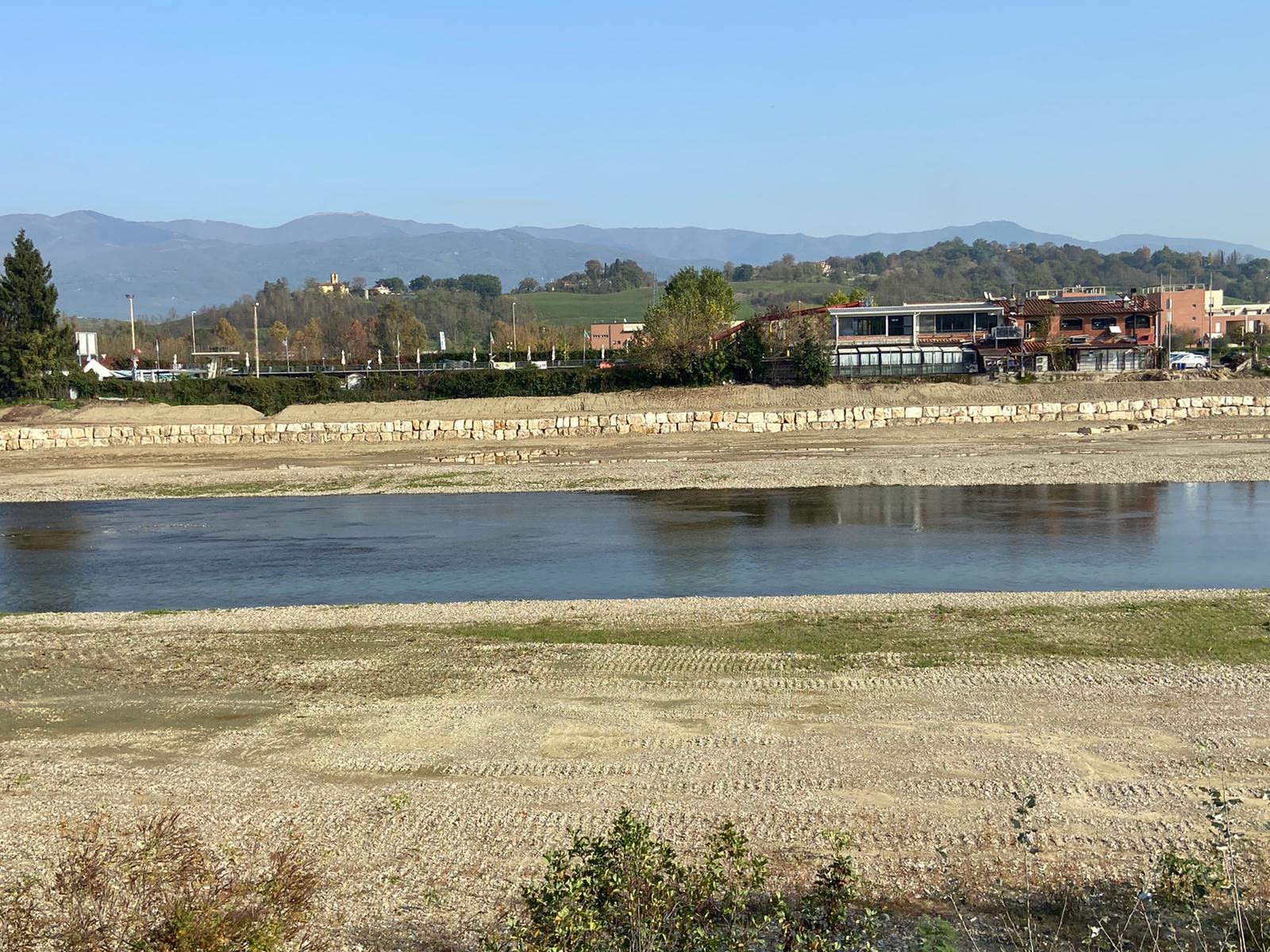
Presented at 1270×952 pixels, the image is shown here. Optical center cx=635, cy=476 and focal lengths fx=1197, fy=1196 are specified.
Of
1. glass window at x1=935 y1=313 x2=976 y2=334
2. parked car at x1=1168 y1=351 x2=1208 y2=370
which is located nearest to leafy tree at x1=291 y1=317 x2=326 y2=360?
glass window at x1=935 y1=313 x2=976 y2=334

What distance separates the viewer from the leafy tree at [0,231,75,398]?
58.8 metres

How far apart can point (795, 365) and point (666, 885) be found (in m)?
52.5

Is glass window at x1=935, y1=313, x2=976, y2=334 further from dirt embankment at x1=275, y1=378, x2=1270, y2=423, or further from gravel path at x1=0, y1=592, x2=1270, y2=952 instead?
gravel path at x1=0, y1=592, x2=1270, y2=952

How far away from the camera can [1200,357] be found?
2729 inches

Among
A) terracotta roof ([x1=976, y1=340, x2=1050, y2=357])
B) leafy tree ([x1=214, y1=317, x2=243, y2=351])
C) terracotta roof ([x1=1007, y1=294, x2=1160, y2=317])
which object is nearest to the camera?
terracotta roof ([x1=976, y1=340, x2=1050, y2=357])

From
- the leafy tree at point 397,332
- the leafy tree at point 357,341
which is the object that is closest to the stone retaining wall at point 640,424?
the leafy tree at point 357,341

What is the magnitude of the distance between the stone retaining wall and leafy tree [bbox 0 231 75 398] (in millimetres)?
8118

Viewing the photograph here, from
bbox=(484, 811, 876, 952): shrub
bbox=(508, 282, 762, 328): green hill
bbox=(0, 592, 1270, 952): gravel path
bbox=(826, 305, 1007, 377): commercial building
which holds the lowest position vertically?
bbox=(0, 592, 1270, 952): gravel path

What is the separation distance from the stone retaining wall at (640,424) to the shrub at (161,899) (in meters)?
40.5

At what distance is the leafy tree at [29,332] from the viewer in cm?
5875

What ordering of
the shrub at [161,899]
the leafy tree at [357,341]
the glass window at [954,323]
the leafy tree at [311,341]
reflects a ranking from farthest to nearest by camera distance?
1. the leafy tree at [311,341]
2. the leafy tree at [357,341]
3. the glass window at [954,323]
4. the shrub at [161,899]

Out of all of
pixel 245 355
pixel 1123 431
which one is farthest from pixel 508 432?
pixel 245 355

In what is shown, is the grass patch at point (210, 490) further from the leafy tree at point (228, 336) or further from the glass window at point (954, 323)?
the leafy tree at point (228, 336)

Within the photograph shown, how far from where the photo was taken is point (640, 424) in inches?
1959
